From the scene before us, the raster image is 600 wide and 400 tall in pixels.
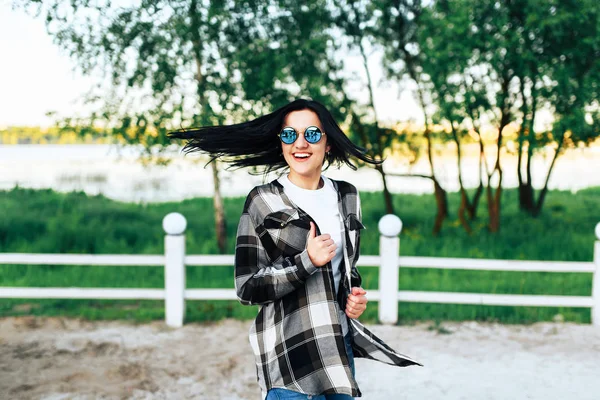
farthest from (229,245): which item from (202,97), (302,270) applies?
(302,270)

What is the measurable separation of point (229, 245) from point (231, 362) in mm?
5661

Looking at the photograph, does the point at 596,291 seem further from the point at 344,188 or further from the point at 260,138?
the point at 260,138

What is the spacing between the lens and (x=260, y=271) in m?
2.21

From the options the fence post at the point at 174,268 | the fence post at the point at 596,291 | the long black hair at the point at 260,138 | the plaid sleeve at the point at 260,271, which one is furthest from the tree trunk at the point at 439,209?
the plaid sleeve at the point at 260,271

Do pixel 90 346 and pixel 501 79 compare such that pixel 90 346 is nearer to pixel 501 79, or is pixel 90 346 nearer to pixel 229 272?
pixel 229 272

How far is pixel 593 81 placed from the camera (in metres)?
9.28

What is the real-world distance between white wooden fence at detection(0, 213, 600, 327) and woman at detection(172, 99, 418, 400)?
399cm

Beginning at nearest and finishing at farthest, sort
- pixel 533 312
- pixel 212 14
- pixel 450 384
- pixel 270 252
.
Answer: pixel 270 252, pixel 450 384, pixel 533 312, pixel 212 14

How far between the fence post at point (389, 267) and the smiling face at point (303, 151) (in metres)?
4.05

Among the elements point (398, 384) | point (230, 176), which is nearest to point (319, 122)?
point (398, 384)

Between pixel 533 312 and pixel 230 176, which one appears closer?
pixel 533 312

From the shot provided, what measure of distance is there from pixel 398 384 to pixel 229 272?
14.7 ft

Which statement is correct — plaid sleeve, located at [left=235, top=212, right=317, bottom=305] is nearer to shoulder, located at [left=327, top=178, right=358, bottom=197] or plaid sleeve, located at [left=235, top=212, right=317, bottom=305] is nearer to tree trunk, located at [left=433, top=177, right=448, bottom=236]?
shoulder, located at [left=327, top=178, right=358, bottom=197]

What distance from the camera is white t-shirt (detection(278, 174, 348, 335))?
2.35 m
